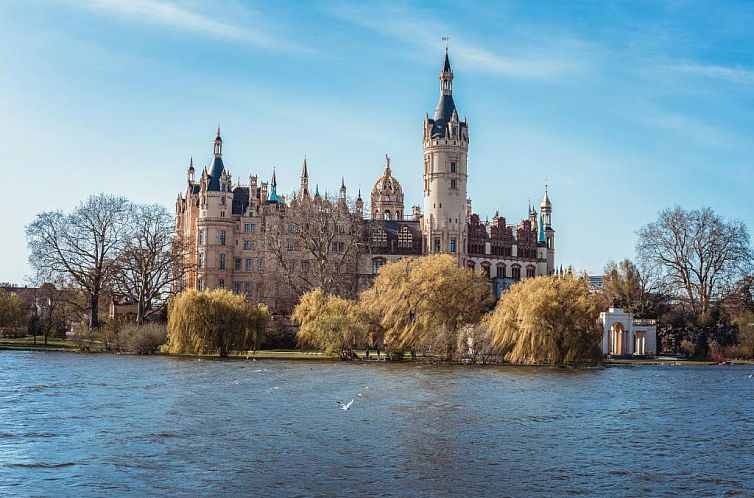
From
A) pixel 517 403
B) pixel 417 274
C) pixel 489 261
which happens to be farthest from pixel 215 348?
pixel 489 261

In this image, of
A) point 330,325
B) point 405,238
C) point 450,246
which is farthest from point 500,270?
point 330,325

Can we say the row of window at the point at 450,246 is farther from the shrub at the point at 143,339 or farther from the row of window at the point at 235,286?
the shrub at the point at 143,339

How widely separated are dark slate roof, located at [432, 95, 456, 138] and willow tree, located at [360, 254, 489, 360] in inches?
1853

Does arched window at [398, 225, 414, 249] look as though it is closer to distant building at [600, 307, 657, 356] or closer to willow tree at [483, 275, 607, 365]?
distant building at [600, 307, 657, 356]

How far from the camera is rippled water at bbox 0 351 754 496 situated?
24.7 metres

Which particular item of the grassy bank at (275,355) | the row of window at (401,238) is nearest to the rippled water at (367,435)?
the grassy bank at (275,355)

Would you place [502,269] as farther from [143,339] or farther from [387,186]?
[143,339]

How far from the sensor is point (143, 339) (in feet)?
229

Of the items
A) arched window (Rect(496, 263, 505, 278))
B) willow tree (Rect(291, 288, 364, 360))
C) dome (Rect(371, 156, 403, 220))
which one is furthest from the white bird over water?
dome (Rect(371, 156, 403, 220))

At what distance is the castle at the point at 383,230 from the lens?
106 meters

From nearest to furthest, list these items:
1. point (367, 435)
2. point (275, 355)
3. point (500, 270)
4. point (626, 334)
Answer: point (367, 435), point (275, 355), point (626, 334), point (500, 270)

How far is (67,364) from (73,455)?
1341 inches

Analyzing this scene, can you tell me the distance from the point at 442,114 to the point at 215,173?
30155 millimetres

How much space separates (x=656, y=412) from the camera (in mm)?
40062
